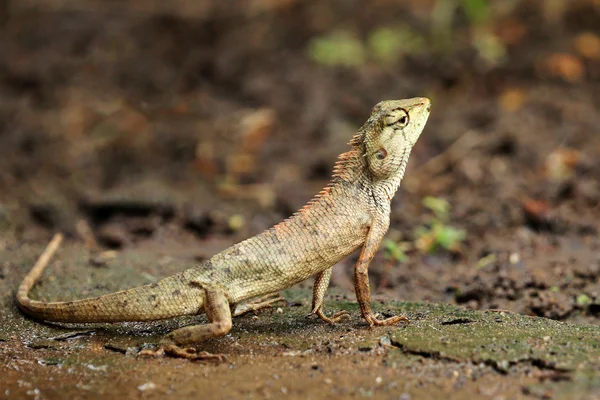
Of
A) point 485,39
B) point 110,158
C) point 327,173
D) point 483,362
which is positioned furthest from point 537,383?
point 485,39

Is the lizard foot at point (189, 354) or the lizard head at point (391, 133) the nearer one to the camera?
the lizard foot at point (189, 354)

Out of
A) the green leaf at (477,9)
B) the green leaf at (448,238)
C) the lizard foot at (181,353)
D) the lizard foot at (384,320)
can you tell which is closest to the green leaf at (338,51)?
the green leaf at (477,9)

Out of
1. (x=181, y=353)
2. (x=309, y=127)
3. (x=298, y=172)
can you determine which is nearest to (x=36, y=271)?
(x=181, y=353)

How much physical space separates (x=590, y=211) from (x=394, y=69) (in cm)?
508

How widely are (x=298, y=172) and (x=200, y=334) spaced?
6.37m

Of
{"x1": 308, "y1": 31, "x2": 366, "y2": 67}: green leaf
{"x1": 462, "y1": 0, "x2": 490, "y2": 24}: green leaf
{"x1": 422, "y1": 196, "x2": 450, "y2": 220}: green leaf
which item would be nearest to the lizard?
{"x1": 422, "y1": 196, "x2": 450, "y2": 220}: green leaf

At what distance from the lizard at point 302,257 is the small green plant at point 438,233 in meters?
3.07

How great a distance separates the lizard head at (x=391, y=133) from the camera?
19.2 ft

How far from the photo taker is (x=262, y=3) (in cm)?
1625

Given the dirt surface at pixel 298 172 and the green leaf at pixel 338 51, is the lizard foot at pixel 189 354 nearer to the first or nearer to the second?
the dirt surface at pixel 298 172

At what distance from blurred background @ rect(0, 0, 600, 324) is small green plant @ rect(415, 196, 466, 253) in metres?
0.03

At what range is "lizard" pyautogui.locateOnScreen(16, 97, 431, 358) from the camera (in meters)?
5.56

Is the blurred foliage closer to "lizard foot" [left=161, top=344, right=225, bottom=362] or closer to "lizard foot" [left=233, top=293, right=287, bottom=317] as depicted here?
"lizard foot" [left=233, top=293, right=287, bottom=317]

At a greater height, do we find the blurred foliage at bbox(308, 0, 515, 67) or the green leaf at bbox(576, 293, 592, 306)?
the blurred foliage at bbox(308, 0, 515, 67)
